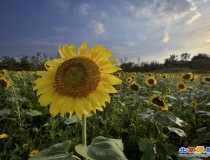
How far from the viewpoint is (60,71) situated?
208 cm

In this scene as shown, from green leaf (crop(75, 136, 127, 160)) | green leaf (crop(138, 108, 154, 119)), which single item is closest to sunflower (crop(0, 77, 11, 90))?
green leaf (crop(138, 108, 154, 119))

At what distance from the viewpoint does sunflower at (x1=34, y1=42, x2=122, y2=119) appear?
2016 mm

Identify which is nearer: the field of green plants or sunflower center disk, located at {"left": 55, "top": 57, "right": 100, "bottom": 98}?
sunflower center disk, located at {"left": 55, "top": 57, "right": 100, "bottom": 98}

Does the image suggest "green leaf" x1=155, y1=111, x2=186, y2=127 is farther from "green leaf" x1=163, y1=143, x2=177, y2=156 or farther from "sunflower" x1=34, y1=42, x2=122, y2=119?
"sunflower" x1=34, y1=42, x2=122, y2=119

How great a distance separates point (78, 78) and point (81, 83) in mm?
42

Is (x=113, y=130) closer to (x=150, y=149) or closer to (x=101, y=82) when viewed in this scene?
(x=150, y=149)

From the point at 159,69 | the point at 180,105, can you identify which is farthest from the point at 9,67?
the point at 180,105

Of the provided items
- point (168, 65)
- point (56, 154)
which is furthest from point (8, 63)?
point (56, 154)

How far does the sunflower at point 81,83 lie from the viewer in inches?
79.4

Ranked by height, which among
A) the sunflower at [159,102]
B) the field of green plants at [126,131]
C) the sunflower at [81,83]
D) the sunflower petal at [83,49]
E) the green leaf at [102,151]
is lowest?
the field of green plants at [126,131]

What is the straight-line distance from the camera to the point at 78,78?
200 cm

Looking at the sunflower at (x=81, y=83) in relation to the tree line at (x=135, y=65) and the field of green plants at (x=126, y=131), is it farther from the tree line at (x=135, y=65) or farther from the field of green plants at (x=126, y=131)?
the tree line at (x=135, y=65)

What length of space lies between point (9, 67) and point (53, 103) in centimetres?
3776

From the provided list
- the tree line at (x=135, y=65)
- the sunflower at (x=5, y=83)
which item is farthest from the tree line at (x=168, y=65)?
the sunflower at (x=5, y=83)
